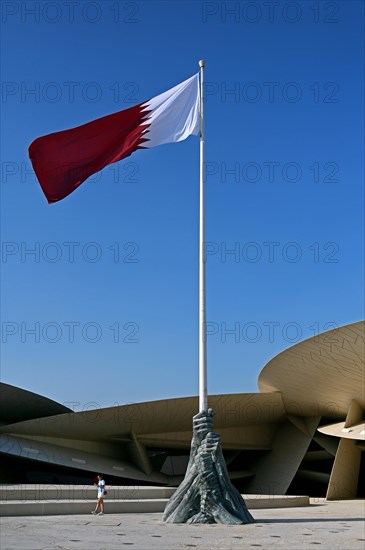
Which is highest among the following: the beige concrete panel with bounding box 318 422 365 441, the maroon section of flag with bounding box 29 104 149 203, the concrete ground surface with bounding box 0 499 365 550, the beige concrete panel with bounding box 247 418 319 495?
the maroon section of flag with bounding box 29 104 149 203

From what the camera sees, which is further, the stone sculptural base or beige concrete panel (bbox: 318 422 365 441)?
beige concrete panel (bbox: 318 422 365 441)

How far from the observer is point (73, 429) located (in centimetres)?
3391

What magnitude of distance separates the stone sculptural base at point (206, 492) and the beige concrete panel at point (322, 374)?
9782mm

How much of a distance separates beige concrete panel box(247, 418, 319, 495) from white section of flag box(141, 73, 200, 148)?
23.9 meters

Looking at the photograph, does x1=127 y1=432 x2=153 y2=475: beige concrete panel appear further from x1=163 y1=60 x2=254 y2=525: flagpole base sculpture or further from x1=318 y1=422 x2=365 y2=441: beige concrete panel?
x1=163 y1=60 x2=254 y2=525: flagpole base sculpture

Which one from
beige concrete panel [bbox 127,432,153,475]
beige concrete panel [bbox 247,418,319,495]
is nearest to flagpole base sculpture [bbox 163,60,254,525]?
beige concrete panel [bbox 127,432,153,475]

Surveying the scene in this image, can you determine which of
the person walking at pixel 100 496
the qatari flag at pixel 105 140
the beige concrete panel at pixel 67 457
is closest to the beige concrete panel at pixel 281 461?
the beige concrete panel at pixel 67 457

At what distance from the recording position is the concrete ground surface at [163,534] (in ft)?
37.3

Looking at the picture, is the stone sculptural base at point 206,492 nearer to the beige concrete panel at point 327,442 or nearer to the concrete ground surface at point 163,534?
the concrete ground surface at point 163,534

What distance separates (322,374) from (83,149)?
1740 centimetres

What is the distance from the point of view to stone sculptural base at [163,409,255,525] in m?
15.0

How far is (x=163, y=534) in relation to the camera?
13141 mm

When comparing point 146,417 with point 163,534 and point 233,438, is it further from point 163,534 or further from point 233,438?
point 163,534

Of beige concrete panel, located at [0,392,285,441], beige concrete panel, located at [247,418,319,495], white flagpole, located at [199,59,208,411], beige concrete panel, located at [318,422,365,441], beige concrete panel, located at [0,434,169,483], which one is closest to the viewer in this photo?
white flagpole, located at [199,59,208,411]
